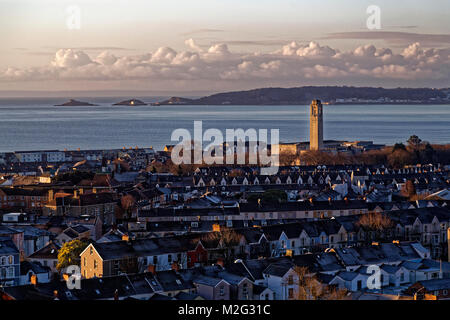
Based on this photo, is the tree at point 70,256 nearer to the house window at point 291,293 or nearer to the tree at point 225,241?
the tree at point 225,241

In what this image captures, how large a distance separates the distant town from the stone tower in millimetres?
30769

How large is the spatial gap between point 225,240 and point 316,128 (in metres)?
55.0

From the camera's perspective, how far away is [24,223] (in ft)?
74.8

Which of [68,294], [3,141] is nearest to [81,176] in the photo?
[68,294]

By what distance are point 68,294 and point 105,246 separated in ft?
13.9

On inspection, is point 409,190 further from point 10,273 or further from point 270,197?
point 10,273

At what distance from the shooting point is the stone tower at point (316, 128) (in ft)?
231

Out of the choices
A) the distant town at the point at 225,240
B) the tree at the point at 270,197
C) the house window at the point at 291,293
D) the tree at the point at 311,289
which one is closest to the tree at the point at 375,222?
the distant town at the point at 225,240

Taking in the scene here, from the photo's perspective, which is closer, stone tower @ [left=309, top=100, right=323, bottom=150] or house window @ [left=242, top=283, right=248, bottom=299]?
house window @ [left=242, top=283, right=248, bottom=299]

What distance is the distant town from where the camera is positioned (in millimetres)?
12352

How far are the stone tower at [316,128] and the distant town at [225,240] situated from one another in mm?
30769

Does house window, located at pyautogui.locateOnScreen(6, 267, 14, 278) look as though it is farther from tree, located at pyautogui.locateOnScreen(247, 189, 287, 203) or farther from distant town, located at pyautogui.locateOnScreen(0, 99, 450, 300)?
tree, located at pyautogui.locateOnScreen(247, 189, 287, 203)

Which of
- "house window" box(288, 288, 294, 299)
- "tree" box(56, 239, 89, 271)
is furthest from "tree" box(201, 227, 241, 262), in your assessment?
"house window" box(288, 288, 294, 299)

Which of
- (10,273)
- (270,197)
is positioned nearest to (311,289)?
(10,273)
